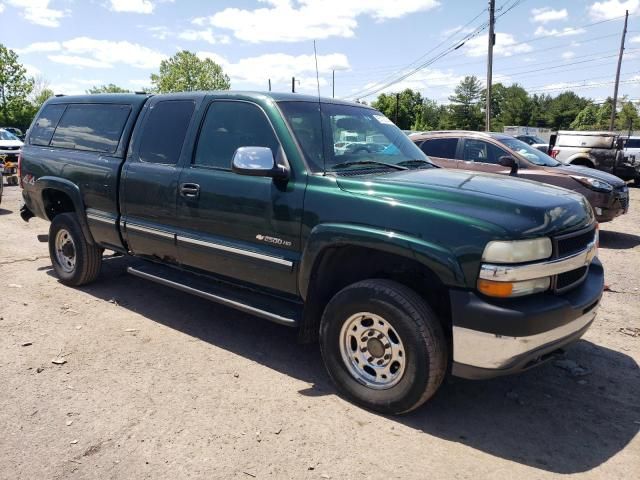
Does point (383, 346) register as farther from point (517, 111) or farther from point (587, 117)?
point (517, 111)

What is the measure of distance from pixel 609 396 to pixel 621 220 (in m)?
8.97

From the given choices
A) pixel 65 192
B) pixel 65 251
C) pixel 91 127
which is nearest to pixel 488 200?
pixel 91 127

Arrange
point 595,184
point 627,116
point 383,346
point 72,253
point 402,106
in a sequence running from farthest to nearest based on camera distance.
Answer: point 402,106
point 627,116
point 595,184
point 72,253
point 383,346

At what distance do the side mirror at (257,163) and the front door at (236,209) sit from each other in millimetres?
126

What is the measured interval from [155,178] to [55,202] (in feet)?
7.02

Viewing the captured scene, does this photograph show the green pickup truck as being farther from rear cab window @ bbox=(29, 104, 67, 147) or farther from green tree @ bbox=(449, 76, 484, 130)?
green tree @ bbox=(449, 76, 484, 130)

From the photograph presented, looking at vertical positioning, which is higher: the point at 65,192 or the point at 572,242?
the point at 65,192

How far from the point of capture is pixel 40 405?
11.0 feet

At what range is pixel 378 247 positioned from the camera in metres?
3.13

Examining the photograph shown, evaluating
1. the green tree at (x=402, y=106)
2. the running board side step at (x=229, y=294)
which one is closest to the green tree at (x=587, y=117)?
the green tree at (x=402, y=106)

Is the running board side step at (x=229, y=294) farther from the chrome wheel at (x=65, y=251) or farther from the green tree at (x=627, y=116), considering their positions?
the green tree at (x=627, y=116)

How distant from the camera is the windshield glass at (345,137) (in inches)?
149

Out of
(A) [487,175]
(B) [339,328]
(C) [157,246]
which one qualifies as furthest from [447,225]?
(C) [157,246]

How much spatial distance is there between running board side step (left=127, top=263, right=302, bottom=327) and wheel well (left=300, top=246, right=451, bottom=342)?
0.16 m
